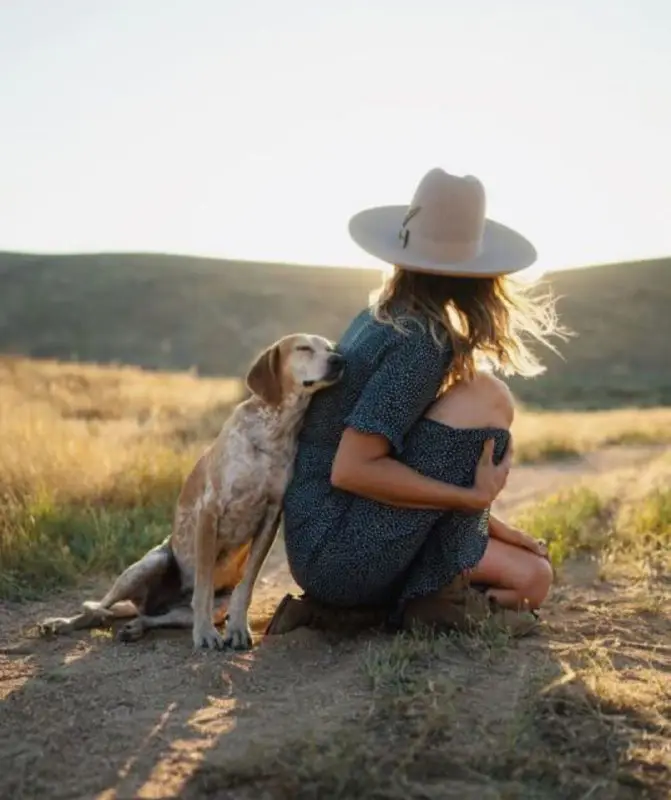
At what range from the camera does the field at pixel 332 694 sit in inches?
113

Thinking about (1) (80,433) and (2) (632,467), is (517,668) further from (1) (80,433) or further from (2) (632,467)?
(2) (632,467)

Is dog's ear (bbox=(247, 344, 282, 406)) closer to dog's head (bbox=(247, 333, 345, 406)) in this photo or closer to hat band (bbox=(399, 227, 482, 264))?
dog's head (bbox=(247, 333, 345, 406))

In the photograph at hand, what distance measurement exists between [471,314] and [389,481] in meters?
0.74

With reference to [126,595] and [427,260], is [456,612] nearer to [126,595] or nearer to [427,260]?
[427,260]

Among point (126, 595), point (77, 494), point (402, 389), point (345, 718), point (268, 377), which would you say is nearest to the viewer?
point (345, 718)

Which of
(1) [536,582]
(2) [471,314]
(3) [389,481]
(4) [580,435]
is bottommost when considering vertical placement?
(4) [580,435]

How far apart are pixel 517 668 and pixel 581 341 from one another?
52.1 m

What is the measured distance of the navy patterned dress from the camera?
4.04 metres

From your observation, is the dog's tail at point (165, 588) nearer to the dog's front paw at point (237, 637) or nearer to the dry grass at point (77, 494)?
the dog's front paw at point (237, 637)

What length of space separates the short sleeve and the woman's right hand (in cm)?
31

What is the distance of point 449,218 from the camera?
13.6 feet

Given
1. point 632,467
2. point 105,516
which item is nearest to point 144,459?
point 105,516

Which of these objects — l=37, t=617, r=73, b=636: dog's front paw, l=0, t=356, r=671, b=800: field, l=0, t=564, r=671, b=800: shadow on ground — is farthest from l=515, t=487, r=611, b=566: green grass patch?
l=37, t=617, r=73, b=636: dog's front paw

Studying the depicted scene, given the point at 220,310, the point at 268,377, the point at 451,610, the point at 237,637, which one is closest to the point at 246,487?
the point at 268,377
